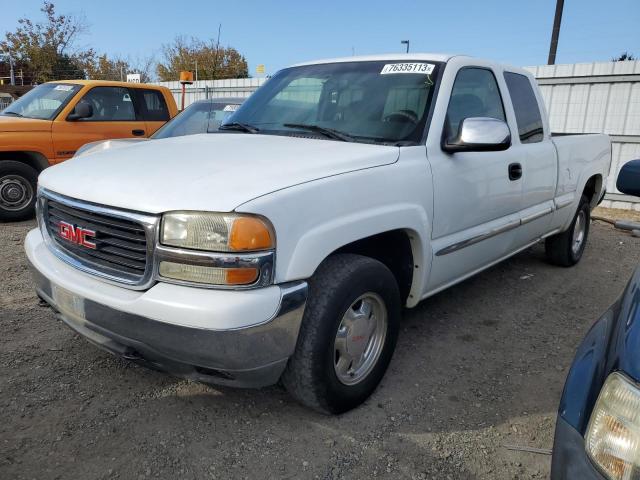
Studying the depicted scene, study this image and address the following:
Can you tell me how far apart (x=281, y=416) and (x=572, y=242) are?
13.3 ft

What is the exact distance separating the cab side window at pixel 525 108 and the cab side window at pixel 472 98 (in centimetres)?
26

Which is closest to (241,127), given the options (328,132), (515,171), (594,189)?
(328,132)

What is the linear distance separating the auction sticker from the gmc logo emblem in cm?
203

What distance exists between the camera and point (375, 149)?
277 centimetres

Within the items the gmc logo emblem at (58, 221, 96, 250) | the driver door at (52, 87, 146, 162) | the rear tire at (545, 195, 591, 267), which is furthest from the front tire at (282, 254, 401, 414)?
the driver door at (52, 87, 146, 162)

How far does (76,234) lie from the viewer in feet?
8.02

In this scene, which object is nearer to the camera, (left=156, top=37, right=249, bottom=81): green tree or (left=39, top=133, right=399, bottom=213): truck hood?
(left=39, top=133, right=399, bottom=213): truck hood

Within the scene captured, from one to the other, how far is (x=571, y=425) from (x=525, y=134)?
10.3ft

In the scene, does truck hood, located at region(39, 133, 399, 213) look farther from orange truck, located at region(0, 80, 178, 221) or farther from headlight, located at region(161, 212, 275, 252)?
orange truck, located at region(0, 80, 178, 221)

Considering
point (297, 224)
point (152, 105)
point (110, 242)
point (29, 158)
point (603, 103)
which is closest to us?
point (297, 224)

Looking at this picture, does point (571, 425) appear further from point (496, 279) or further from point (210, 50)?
point (210, 50)

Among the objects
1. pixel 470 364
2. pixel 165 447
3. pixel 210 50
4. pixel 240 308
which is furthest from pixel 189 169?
pixel 210 50

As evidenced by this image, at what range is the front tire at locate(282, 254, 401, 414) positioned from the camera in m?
2.36

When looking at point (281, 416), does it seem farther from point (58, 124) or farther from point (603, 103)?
point (603, 103)
